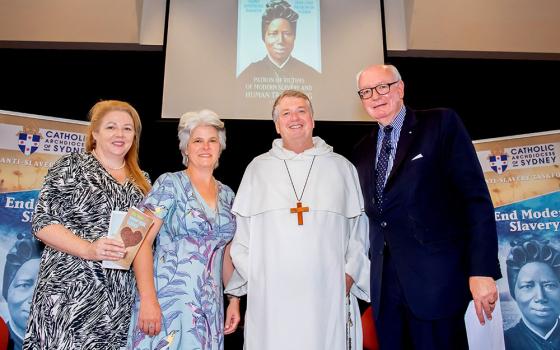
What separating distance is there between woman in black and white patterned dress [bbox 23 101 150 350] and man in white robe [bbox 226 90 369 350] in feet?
1.90

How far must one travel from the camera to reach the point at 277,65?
15.7 feet

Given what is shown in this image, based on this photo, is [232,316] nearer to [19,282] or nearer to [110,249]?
[110,249]

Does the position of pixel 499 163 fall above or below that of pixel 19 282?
above

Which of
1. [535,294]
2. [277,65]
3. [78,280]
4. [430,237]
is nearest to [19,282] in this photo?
[78,280]

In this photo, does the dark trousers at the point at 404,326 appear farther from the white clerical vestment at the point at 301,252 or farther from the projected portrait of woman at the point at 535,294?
the projected portrait of woman at the point at 535,294

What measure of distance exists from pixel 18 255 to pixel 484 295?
410cm

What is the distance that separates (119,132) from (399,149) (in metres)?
1.38

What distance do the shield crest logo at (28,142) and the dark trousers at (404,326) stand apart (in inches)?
153

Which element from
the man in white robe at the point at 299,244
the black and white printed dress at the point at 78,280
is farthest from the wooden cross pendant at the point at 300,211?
the black and white printed dress at the point at 78,280

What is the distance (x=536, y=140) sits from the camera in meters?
4.79

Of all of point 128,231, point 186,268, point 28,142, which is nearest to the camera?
point 128,231

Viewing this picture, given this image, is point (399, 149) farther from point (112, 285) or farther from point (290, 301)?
point (112, 285)

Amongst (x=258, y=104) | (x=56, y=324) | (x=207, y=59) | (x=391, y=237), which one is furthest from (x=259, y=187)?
(x=207, y=59)

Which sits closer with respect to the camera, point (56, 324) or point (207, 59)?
point (56, 324)
